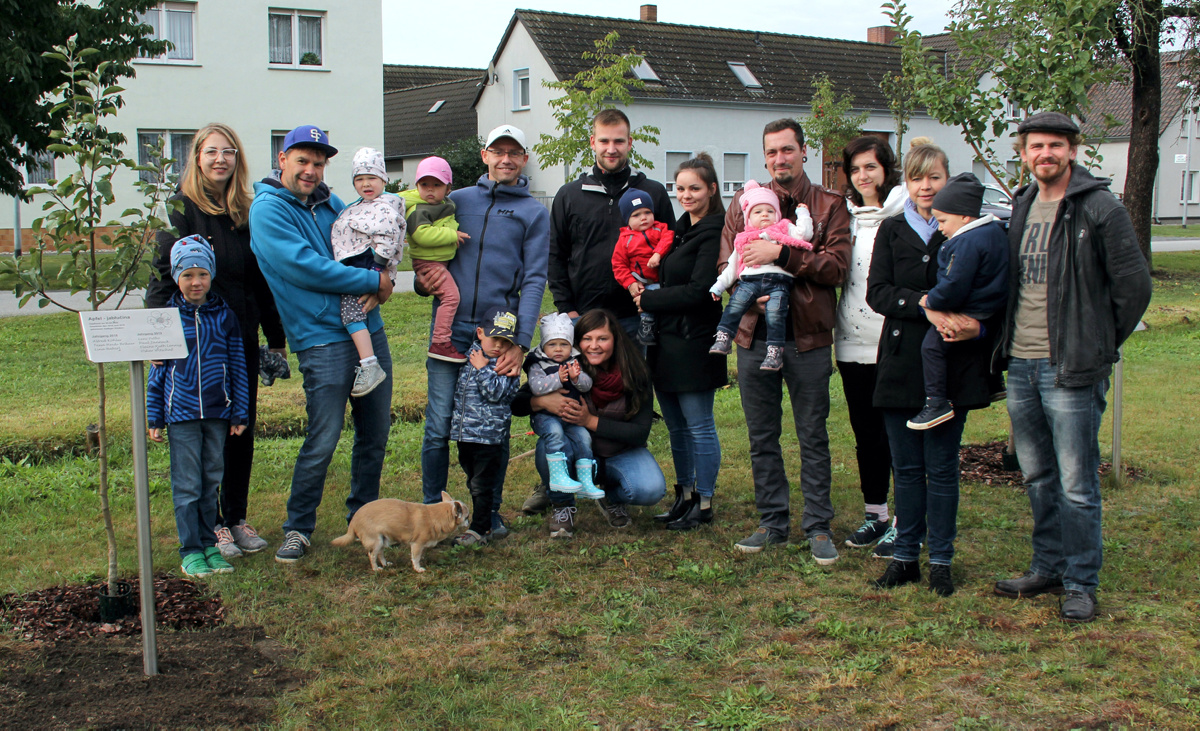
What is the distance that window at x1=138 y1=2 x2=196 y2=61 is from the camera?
23656 mm

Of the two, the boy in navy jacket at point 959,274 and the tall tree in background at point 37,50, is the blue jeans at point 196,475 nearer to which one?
the boy in navy jacket at point 959,274

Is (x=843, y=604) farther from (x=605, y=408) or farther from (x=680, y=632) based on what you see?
(x=605, y=408)

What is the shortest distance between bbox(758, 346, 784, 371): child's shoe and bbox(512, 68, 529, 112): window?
91.6ft

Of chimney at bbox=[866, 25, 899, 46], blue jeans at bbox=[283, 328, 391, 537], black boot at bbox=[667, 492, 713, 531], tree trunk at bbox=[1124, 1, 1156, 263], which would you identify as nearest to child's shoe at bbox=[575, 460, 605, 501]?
black boot at bbox=[667, 492, 713, 531]

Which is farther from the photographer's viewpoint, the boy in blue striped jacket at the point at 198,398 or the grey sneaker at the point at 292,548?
the grey sneaker at the point at 292,548

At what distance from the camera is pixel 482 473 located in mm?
5418

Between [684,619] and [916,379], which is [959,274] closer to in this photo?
[916,379]

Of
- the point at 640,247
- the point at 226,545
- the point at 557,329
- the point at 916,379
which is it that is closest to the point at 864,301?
the point at 916,379

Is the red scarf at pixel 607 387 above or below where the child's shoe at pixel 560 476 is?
above

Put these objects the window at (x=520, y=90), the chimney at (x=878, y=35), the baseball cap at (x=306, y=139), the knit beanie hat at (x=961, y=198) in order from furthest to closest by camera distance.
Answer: the chimney at (x=878, y=35) < the window at (x=520, y=90) < the baseball cap at (x=306, y=139) < the knit beanie hat at (x=961, y=198)

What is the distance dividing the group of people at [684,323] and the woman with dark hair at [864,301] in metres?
0.01

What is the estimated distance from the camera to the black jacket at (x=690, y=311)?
539 cm

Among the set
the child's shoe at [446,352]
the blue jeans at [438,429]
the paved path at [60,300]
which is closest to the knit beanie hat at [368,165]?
the child's shoe at [446,352]

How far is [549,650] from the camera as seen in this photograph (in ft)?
13.3
